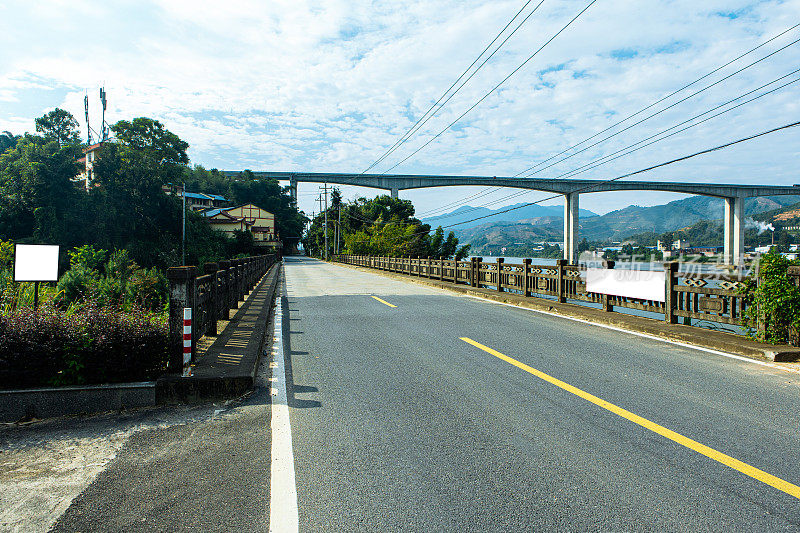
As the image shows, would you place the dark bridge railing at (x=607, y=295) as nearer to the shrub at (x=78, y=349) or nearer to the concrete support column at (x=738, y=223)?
the shrub at (x=78, y=349)

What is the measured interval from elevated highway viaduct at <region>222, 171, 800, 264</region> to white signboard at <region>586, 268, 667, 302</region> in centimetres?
1672

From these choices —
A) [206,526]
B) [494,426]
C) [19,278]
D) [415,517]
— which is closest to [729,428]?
[494,426]

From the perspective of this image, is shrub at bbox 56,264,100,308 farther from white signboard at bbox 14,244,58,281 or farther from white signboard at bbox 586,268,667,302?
white signboard at bbox 586,268,667,302

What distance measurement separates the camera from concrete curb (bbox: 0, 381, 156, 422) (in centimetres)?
454

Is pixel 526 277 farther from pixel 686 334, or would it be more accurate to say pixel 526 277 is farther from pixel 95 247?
pixel 95 247

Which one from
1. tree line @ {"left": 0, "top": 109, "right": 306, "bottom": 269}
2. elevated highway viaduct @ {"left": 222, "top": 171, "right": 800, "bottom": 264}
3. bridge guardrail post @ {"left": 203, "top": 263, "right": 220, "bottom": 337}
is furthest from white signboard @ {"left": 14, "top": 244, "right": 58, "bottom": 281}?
tree line @ {"left": 0, "top": 109, "right": 306, "bottom": 269}

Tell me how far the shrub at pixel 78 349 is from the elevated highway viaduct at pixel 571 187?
26.0 m

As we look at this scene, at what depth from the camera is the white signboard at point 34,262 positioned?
22.3 feet

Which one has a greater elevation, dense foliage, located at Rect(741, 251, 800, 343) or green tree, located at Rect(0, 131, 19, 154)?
green tree, located at Rect(0, 131, 19, 154)

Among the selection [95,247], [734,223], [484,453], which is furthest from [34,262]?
[734,223]

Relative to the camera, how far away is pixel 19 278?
686 cm

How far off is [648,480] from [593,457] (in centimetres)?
41

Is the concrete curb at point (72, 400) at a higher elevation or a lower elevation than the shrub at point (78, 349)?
lower

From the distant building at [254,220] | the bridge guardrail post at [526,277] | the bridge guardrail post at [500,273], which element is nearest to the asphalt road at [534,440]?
the bridge guardrail post at [526,277]
